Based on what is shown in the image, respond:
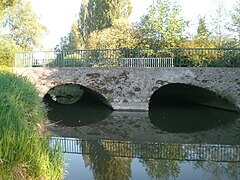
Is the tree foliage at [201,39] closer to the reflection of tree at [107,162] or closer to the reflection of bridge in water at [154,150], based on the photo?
the reflection of bridge in water at [154,150]

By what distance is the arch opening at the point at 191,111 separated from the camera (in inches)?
449

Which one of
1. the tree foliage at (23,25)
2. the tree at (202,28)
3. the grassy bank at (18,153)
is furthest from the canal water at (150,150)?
the tree foliage at (23,25)

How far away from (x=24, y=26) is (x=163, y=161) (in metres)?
30.8

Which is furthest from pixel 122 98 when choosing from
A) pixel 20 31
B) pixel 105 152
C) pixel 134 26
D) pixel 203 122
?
pixel 20 31

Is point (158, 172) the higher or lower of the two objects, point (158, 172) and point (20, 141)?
the lower

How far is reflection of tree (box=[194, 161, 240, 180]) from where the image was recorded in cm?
519

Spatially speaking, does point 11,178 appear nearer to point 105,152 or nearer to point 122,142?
point 105,152

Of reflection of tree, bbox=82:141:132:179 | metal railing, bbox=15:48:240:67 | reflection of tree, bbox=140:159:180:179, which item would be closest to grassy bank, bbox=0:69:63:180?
reflection of tree, bbox=82:141:132:179

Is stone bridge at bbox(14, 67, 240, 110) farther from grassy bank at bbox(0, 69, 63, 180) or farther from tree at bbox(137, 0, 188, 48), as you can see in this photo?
grassy bank at bbox(0, 69, 63, 180)

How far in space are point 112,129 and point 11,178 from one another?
7.07 m

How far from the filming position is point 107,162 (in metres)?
5.95

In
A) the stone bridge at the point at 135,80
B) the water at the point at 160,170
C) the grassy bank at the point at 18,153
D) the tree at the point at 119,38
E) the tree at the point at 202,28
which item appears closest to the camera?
the grassy bank at the point at 18,153

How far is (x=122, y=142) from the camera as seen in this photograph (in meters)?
7.98

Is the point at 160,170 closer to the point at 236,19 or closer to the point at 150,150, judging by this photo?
the point at 150,150
